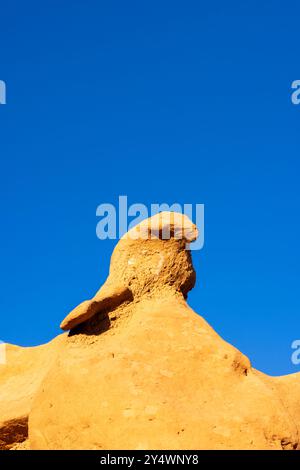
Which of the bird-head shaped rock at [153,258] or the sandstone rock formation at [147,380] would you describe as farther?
the bird-head shaped rock at [153,258]

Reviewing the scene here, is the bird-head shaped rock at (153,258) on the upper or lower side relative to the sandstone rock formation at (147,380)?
upper

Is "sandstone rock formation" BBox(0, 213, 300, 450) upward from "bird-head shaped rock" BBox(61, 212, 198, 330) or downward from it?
downward

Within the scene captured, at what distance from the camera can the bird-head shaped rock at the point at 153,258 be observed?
9.65 meters

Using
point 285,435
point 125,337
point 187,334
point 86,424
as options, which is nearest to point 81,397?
point 86,424

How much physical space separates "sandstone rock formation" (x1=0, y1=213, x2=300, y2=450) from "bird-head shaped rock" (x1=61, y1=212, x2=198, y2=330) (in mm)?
15

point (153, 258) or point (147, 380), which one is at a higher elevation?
point (153, 258)

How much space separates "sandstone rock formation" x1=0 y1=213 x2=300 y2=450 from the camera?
7.49 m

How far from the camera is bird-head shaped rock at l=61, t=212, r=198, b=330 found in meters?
9.65

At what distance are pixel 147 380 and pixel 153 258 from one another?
7.70 ft

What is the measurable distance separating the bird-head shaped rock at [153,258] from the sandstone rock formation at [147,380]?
0.6 inches

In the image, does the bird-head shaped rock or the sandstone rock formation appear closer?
the sandstone rock formation

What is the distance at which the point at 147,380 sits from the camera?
7.95m

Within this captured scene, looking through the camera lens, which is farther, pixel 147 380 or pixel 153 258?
pixel 153 258
